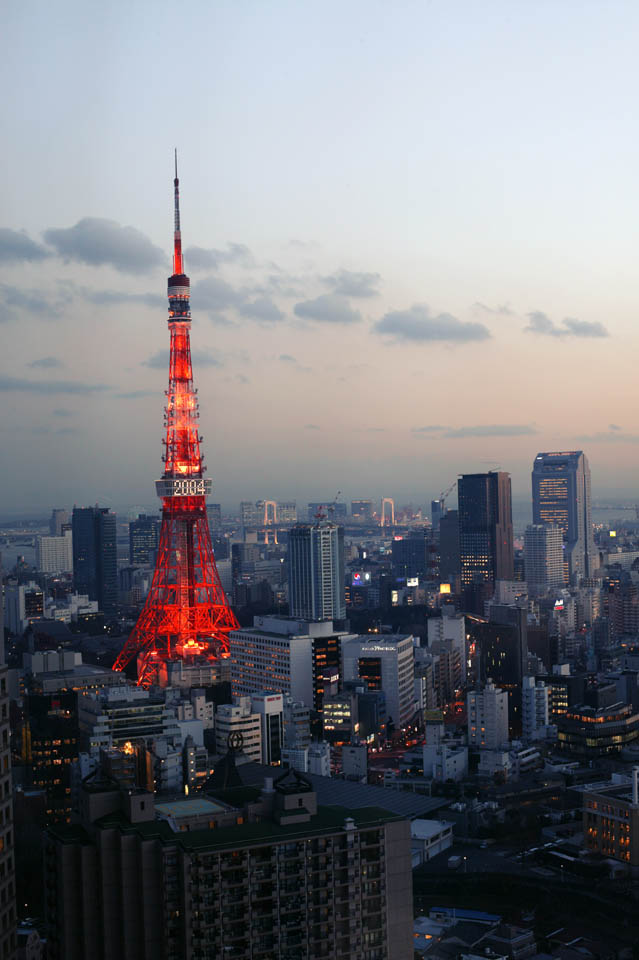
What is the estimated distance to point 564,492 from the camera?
159 feet

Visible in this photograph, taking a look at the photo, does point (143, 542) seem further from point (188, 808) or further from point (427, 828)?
point (188, 808)

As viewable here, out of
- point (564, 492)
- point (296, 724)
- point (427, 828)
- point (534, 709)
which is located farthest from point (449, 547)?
point (427, 828)

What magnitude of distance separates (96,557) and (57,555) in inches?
122

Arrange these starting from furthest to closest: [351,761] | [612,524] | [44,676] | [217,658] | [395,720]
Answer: [612,524] → [217,658] → [395,720] → [44,676] → [351,761]

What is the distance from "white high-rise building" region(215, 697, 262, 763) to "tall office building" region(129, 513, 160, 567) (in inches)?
822

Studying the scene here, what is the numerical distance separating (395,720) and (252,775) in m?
6.10

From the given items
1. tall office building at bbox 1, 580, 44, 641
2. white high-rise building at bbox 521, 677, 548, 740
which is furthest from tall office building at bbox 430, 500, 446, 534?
white high-rise building at bbox 521, 677, 548, 740

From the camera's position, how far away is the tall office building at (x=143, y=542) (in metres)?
34.1

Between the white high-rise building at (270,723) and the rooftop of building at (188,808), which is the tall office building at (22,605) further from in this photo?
the rooftop of building at (188,808)

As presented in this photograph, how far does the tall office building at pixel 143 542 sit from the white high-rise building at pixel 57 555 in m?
3.99

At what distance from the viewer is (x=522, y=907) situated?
29.0ft

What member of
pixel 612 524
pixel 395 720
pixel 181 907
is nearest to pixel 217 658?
pixel 395 720

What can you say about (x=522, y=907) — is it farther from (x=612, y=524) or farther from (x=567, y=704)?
(x=612, y=524)

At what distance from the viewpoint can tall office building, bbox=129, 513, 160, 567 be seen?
34094 mm
